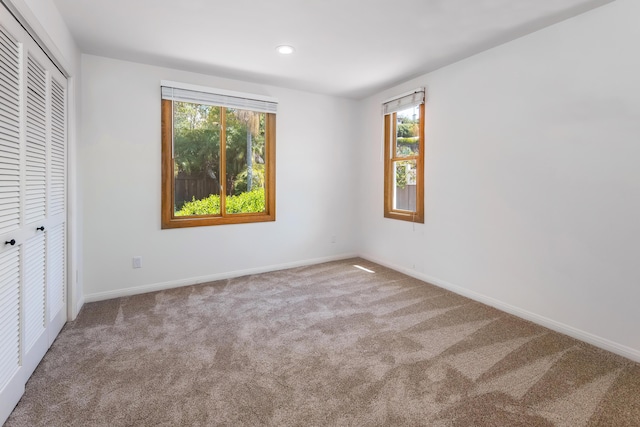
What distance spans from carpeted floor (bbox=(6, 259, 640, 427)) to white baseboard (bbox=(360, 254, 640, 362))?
7cm

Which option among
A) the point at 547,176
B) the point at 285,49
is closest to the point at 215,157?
the point at 285,49

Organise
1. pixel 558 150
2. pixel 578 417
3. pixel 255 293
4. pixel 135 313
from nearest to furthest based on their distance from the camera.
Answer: pixel 578 417
pixel 558 150
pixel 135 313
pixel 255 293

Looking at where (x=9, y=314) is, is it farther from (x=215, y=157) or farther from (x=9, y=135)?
(x=215, y=157)

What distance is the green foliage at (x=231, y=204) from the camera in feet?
12.6

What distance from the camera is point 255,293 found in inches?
137

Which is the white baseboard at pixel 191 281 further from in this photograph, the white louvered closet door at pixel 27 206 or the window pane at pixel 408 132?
the window pane at pixel 408 132

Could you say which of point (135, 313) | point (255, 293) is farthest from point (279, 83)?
point (135, 313)

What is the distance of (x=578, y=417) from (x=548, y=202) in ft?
5.28

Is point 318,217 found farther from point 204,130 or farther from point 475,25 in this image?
point 475,25

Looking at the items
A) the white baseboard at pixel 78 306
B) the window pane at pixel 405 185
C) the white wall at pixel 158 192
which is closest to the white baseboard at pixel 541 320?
the window pane at pixel 405 185

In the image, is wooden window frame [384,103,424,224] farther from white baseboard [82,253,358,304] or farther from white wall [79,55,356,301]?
white baseboard [82,253,358,304]

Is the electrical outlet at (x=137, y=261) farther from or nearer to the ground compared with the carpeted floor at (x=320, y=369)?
farther from the ground

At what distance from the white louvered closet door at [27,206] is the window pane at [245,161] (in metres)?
1.72

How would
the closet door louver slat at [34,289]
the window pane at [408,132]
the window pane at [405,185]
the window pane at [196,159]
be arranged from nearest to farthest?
1. the closet door louver slat at [34,289]
2. the window pane at [196,159]
3. the window pane at [408,132]
4. the window pane at [405,185]
